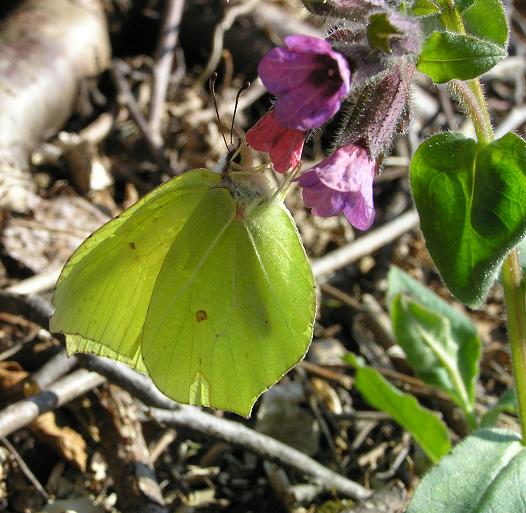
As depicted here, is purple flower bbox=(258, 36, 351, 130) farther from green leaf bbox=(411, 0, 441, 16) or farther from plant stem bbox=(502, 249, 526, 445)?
plant stem bbox=(502, 249, 526, 445)

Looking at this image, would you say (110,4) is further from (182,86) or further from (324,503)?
(324,503)

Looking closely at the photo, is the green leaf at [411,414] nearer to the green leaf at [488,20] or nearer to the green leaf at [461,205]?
the green leaf at [461,205]

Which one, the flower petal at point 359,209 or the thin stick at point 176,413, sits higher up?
the flower petal at point 359,209

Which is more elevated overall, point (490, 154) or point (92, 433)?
point (490, 154)

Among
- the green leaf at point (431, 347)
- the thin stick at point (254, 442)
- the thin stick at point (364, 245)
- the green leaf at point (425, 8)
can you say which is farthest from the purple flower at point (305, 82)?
the thin stick at point (364, 245)

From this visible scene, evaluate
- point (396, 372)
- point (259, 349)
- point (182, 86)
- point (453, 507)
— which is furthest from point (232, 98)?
point (453, 507)

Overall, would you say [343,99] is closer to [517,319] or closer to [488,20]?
[488,20]
